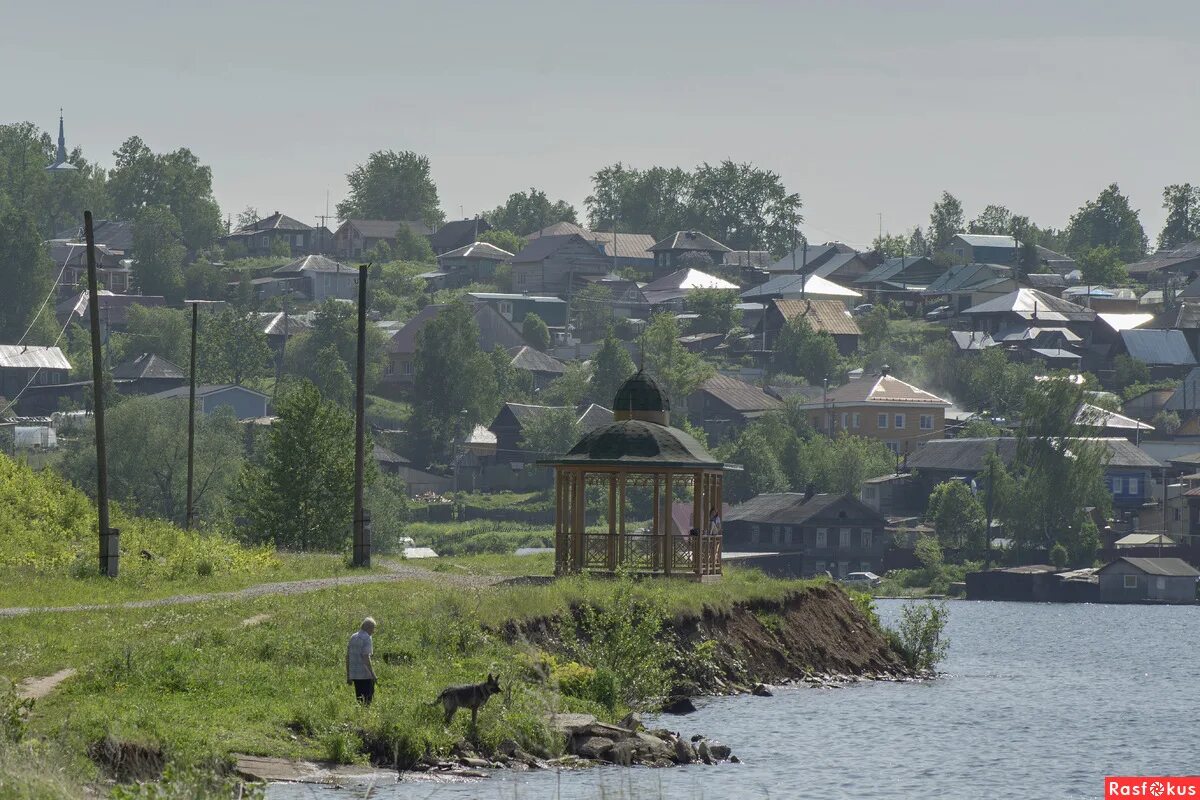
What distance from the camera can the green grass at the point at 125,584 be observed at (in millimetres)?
40125

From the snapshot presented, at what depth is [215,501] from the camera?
10375 cm

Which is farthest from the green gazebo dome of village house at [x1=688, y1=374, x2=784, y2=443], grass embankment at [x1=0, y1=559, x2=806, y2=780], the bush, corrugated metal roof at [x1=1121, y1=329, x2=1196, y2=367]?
corrugated metal roof at [x1=1121, y1=329, x2=1196, y2=367]

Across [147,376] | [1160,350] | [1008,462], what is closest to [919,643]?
[1008,462]

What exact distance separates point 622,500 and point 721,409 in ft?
397

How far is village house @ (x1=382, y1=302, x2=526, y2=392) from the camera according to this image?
179500 millimetres

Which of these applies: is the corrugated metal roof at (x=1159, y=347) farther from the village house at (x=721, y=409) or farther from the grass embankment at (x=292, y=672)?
the grass embankment at (x=292, y=672)

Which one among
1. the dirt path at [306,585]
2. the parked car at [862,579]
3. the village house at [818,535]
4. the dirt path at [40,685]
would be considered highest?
the dirt path at [306,585]

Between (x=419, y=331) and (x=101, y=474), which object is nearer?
(x=101, y=474)

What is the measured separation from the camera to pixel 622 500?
49406mm

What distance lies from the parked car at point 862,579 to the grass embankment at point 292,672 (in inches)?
3581

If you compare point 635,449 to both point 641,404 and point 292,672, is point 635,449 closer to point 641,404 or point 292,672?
point 641,404

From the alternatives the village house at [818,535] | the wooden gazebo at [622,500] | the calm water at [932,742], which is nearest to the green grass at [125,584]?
the wooden gazebo at [622,500]

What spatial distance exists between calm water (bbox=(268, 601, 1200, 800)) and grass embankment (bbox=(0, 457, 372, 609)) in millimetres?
11781

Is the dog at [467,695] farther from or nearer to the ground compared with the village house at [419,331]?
nearer to the ground
